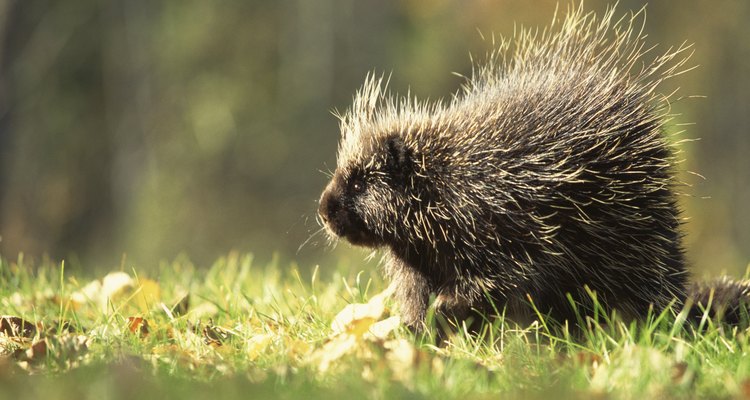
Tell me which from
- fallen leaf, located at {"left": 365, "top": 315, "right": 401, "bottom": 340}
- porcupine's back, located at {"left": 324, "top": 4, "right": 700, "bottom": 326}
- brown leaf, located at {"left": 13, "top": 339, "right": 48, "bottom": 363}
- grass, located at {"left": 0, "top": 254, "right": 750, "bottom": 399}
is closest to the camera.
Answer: grass, located at {"left": 0, "top": 254, "right": 750, "bottom": 399}

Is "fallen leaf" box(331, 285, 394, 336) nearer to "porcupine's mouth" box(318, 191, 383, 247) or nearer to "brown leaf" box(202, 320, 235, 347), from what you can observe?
"porcupine's mouth" box(318, 191, 383, 247)

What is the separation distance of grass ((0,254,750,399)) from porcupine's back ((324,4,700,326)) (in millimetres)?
323

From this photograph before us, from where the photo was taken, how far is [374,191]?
204 inches

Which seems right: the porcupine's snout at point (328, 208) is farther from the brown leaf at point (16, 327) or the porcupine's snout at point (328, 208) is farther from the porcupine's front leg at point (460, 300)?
the brown leaf at point (16, 327)

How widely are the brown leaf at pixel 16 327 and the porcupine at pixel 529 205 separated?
1712 mm

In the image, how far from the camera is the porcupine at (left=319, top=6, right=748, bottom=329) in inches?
191

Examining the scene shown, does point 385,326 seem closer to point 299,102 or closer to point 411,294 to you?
point 411,294

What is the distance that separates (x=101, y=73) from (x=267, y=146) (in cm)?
776

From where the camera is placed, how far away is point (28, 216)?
19.9 metres

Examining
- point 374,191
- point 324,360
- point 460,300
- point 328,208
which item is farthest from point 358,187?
point 324,360

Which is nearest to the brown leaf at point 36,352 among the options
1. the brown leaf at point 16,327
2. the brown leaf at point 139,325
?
the brown leaf at point 16,327

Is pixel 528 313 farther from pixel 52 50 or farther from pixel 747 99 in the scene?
pixel 52 50

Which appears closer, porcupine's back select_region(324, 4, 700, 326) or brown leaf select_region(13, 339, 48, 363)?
brown leaf select_region(13, 339, 48, 363)

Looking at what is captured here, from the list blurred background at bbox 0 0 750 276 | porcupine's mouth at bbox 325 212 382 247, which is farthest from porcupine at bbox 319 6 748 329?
blurred background at bbox 0 0 750 276
